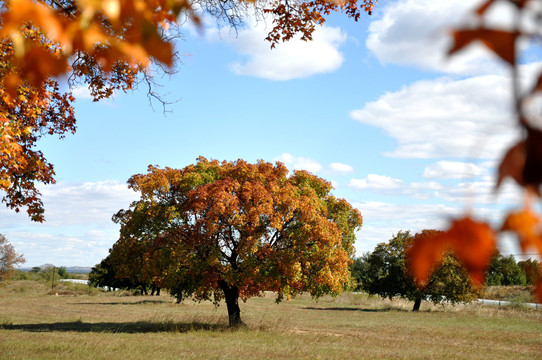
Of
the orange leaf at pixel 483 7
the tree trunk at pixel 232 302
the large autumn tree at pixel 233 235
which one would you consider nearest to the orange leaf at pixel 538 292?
the orange leaf at pixel 483 7

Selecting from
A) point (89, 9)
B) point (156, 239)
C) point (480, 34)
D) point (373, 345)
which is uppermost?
point (156, 239)

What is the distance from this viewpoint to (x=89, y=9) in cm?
135

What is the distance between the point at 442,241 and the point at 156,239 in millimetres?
18841

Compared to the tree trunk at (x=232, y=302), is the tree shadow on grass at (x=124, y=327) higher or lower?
lower

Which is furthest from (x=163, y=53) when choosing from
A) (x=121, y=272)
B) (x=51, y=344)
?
(x=121, y=272)

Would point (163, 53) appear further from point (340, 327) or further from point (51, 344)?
point (340, 327)

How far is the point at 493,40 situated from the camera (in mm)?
1106

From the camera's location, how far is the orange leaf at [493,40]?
1.09 metres

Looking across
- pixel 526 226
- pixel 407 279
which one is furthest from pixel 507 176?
pixel 407 279

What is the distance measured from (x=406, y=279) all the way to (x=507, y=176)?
126ft

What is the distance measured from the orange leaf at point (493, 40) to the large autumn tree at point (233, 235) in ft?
54.2

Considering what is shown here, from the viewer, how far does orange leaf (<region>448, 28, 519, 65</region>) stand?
1.09 metres

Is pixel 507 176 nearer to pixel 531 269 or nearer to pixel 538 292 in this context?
pixel 538 292

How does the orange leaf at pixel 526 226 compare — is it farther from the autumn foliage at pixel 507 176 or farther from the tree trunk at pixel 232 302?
the tree trunk at pixel 232 302
